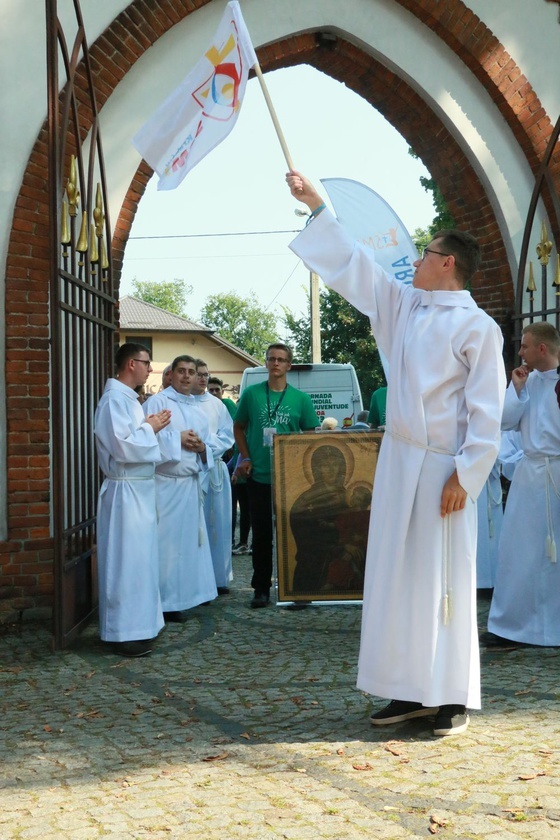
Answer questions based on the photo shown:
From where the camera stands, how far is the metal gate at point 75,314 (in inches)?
268

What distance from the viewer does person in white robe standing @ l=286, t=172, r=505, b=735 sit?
15.5ft

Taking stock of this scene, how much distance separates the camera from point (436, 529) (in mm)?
4770

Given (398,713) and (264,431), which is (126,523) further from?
(398,713)

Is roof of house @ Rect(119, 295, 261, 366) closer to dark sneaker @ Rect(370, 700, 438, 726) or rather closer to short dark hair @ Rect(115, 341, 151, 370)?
short dark hair @ Rect(115, 341, 151, 370)

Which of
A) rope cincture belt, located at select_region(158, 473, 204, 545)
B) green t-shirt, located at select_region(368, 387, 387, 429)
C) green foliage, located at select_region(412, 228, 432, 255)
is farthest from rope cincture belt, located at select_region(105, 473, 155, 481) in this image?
green foliage, located at select_region(412, 228, 432, 255)

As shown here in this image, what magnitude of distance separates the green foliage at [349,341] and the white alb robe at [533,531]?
123 ft

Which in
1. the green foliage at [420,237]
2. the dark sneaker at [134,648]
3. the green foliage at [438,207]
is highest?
the green foliage at [420,237]

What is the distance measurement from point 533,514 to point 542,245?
3.30 metres

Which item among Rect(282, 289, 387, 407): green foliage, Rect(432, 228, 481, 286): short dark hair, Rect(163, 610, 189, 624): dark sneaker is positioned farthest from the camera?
Rect(282, 289, 387, 407): green foliage

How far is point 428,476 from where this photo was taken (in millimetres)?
4812

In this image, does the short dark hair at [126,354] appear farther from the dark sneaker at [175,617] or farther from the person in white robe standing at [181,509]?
the dark sneaker at [175,617]

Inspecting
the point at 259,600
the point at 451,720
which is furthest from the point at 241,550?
the point at 451,720

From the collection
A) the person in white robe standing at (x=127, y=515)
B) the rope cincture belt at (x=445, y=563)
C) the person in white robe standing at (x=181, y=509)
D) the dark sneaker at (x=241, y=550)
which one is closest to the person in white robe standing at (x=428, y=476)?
the rope cincture belt at (x=445, y=563)

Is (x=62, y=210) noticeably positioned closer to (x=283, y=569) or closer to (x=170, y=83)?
(x=170, y=83)
